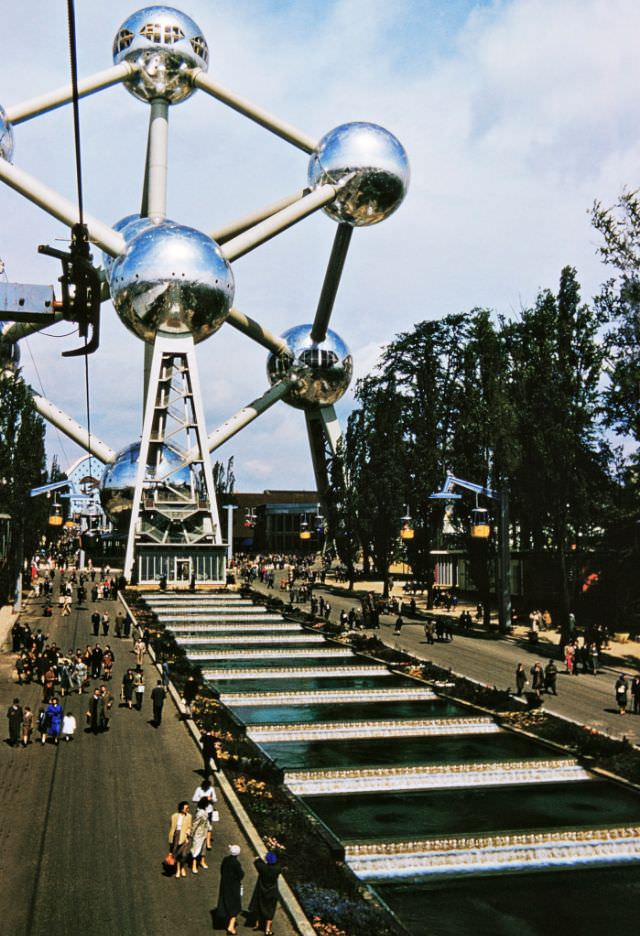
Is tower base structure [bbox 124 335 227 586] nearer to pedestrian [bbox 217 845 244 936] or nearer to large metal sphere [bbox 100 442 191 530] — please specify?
large metal sphere [bbox 100 442 191 530]

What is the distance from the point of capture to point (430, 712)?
25.7 metres

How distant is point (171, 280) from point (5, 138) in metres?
17.1

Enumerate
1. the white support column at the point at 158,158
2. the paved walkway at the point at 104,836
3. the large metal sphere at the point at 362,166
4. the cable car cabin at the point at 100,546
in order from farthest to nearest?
the cable car cabin at the point at 100,546, the white support column at the point at 158,158, the large metal sphere at the point at 362,166, the paved walkway at the point at 104,836

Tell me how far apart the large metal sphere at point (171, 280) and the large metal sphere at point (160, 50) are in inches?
570

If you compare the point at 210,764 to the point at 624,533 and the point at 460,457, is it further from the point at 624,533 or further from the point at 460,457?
the point at 460,457

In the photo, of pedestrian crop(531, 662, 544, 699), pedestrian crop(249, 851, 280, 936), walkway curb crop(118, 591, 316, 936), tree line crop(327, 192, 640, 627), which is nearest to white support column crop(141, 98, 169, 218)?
tree line crop(327, 192, 640, 627)

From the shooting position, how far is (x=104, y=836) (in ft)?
49.1

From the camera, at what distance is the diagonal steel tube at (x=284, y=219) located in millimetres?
57625

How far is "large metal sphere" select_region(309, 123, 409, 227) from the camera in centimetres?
5791

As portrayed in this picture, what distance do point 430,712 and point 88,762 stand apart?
1011cm

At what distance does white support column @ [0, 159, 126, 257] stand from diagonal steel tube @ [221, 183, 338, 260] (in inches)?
275

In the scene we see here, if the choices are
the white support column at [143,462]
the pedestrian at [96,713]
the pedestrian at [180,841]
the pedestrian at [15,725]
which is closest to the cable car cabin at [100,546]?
the white support column at [143,462]

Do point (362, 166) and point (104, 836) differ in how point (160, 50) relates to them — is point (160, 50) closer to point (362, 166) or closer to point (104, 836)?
point (362, 166)

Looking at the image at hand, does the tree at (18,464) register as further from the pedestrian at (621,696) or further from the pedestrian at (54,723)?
the pedestrian at (621,696)
